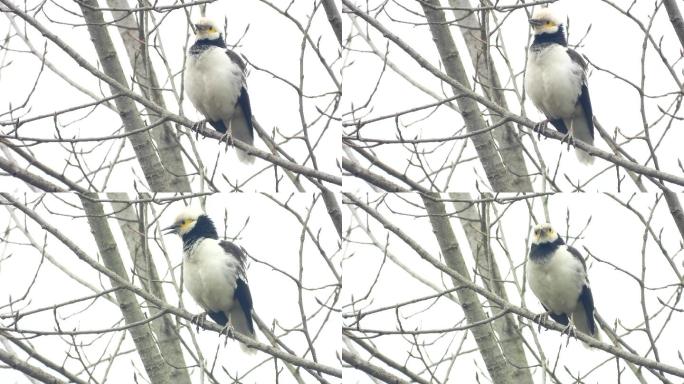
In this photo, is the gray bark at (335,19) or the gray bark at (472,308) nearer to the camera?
the gray bark at (472,308)

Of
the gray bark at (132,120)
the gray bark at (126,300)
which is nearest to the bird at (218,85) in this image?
the gray bark at (132,120)

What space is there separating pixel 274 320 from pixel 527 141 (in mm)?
848

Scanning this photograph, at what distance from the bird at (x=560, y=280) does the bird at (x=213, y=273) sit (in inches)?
30.9

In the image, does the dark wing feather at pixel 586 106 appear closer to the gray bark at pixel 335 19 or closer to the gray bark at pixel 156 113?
the gray bark at pixel 335 19

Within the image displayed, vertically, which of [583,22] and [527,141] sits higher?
[583,22]

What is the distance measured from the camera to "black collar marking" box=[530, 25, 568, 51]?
297 centimetres

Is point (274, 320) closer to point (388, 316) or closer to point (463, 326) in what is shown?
point (388, 316)

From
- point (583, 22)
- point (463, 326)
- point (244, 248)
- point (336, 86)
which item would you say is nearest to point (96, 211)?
point (244, 248)

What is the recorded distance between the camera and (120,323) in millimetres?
3020

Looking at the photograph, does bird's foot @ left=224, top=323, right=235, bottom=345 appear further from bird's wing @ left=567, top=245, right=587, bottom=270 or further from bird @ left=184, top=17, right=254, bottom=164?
bird's wing @ left=567, top=245, right=587, bottom=270

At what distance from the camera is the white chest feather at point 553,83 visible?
117 inches

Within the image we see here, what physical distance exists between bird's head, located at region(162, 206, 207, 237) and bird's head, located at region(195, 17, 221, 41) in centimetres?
47

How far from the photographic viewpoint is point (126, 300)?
3.03 m

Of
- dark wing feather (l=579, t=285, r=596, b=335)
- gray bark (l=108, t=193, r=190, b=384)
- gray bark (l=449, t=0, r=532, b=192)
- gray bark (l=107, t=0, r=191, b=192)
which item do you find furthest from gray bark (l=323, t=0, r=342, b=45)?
dark wing feather (l=579, t=285, r=596, b=335)
